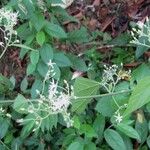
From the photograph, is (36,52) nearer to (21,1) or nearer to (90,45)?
(21,1)

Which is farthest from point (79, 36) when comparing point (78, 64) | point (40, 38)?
point (40, 38)

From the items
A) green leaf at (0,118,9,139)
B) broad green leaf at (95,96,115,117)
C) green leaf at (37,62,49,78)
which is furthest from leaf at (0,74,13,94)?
broad green leaf at (95,96,115,117)

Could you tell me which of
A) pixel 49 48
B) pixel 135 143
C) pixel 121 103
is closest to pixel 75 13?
pixel 49 48

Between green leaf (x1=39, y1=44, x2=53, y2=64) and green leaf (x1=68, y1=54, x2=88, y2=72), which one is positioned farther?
→ green leaf (x1=68, y1=54, x2=88, y2=72)

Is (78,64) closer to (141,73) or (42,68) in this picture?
(42,68)

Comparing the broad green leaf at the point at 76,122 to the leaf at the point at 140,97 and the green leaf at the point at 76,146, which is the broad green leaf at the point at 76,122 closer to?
the green leaf at the point at 76,146

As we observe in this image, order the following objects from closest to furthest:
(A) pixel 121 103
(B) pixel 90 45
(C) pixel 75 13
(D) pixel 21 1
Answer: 1. (A) pixel 121 103
2. (D) pixel 21 1
3. (B) pixel 90 45
4. (C) pixel 75 13

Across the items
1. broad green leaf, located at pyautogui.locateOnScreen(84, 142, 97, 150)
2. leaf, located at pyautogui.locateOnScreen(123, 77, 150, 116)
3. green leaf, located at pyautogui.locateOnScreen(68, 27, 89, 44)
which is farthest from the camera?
green leaf, located at pyautogui.locateOnScreen(68, 27, 89, 44)

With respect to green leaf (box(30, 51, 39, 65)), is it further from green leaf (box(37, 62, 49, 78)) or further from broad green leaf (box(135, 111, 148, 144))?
broad green leaf (box(135, 111, 148, 144))
